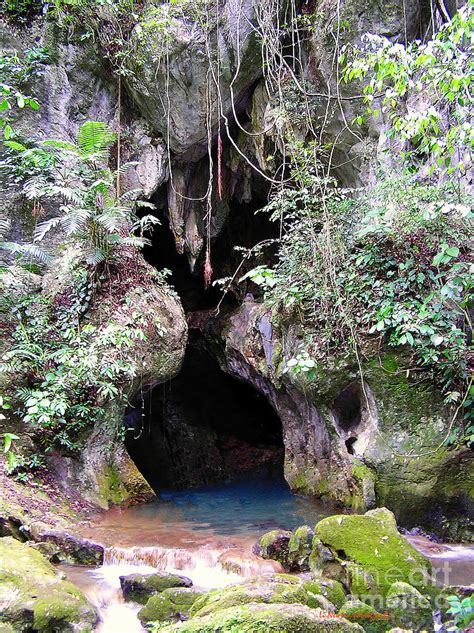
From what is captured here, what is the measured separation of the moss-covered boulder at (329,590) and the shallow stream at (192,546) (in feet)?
2.97

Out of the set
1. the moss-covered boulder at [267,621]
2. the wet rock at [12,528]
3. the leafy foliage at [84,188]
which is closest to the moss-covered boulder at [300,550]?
the moss-covered boulder at [267,621]

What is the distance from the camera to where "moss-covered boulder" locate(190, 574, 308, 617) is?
139 inches

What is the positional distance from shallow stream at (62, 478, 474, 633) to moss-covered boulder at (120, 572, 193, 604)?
9 cm

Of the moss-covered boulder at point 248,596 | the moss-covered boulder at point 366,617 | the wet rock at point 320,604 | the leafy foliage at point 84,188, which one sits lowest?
the moss-covered boulder at point 366,617

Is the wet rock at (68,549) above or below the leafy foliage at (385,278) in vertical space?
below

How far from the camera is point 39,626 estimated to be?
3863mm

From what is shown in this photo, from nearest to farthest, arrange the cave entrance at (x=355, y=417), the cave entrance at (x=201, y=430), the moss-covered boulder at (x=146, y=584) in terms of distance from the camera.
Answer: the moss-covered boulder at (x=146, y=584) < the cave entrance at (x=355, y=417) < the cave entrance at (x=201, y=430)

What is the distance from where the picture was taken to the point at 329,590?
4281 mm

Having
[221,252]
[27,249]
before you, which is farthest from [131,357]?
[221,252]

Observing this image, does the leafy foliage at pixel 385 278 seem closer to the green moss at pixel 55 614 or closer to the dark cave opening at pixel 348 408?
the dark cave opening at pixel 348 408

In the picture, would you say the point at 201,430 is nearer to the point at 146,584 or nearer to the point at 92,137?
the point at 92,137

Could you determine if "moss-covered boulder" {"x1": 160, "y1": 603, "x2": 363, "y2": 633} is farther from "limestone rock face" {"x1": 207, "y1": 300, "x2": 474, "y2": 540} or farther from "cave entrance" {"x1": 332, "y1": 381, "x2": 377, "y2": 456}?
"cave entrance" {"x1": 332, "y1": 381, "x2": 377, "y2": 456}

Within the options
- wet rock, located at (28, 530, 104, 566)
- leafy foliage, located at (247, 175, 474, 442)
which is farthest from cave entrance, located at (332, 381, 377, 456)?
wet rock, located at (28, 530, 104, 566)

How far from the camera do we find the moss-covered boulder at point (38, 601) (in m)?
3.87
